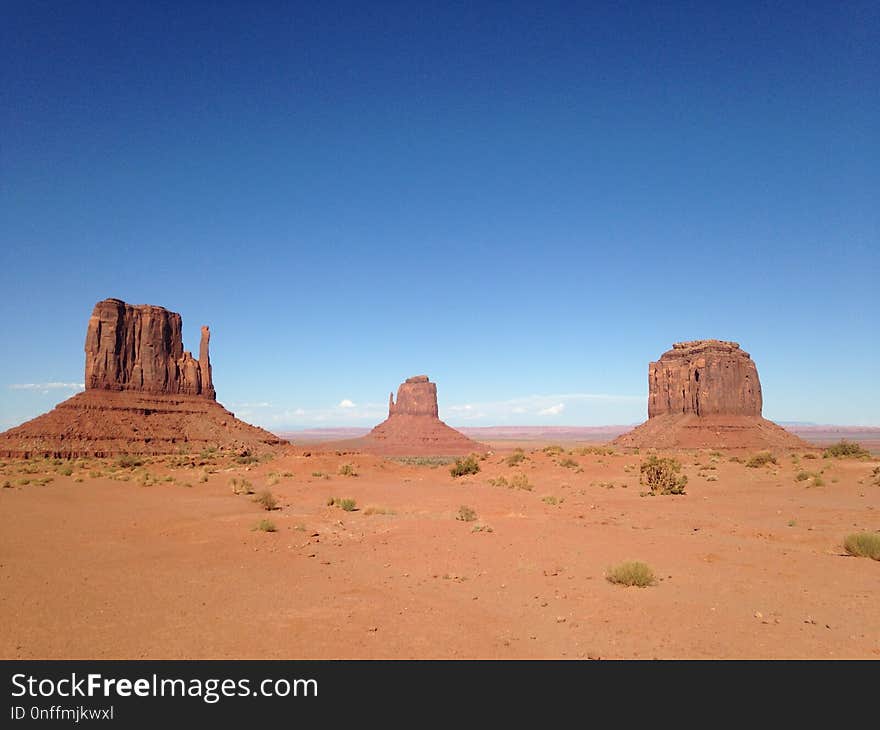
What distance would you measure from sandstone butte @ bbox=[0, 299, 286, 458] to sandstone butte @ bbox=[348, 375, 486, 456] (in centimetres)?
3649

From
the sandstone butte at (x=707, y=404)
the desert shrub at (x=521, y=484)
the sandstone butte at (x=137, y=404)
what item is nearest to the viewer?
the desert shrub at (x=521, y=484)

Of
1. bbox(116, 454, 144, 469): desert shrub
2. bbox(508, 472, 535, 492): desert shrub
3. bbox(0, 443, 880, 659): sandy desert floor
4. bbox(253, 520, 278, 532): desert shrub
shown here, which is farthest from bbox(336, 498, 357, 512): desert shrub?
bbox(116, 454, 144, 469): desert shrub

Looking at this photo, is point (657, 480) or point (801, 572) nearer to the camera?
point (801, 572)

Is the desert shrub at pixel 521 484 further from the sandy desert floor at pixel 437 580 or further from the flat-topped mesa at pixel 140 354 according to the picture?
the flat-topped mesa at pixel 140 354

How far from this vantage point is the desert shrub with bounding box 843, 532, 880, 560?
12.3 m

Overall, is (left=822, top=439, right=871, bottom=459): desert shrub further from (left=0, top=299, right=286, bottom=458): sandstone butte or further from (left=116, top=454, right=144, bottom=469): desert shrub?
(left=0, top=299, right=286, bottom=458): sandstone butte

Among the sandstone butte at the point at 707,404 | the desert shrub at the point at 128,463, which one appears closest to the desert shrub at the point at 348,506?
the desert shrub at the point at 128,463

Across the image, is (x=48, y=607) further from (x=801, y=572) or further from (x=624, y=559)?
(x=801, y=572)

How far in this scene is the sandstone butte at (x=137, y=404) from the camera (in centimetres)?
6047

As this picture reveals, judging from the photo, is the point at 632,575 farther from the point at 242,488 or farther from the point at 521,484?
the point at 242,488

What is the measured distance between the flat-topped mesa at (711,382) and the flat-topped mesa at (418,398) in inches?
2192
